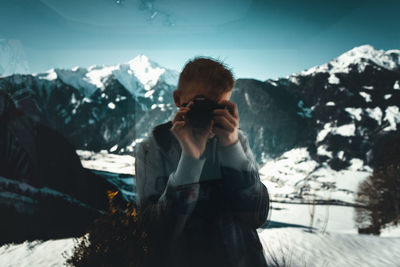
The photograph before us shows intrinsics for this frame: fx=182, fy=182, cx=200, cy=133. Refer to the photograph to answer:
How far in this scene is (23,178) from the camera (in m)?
2.79

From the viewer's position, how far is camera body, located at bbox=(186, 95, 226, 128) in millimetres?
696

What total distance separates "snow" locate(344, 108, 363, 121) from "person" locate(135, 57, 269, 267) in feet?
158

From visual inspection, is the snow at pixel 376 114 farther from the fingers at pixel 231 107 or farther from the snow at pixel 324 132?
the fingers at pixel 231 107

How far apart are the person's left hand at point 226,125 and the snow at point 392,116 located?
43.7 metres

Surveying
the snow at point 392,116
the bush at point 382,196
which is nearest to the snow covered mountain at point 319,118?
the snow at point 392,116

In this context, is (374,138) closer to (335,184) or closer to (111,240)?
(335,184)

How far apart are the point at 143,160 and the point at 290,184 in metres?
39.2

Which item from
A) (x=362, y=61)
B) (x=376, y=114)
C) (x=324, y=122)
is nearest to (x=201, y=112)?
(x=376, y=114)

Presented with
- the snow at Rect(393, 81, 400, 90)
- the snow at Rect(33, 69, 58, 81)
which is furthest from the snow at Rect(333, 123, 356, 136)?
the snow at Rect(33, 69, 58, 81)

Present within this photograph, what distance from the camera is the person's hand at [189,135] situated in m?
0.67

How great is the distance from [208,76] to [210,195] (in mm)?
477

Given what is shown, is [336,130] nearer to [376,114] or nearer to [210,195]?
[376,114]

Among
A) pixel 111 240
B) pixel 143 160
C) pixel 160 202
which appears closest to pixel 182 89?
pixel 143 160

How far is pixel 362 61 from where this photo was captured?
4153cm
